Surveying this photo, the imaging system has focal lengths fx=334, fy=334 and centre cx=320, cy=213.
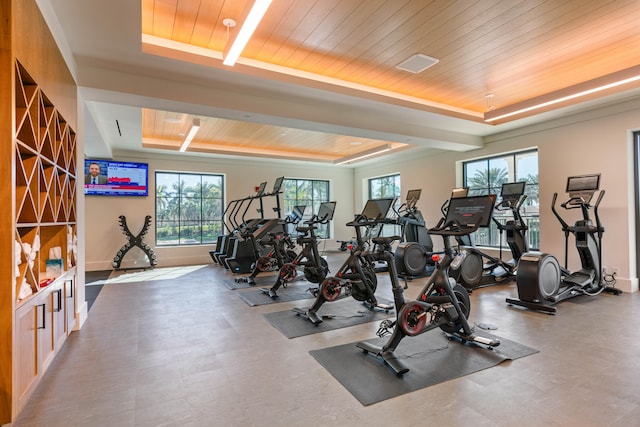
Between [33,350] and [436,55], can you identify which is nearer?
[33,350]

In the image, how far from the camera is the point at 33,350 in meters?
2.44

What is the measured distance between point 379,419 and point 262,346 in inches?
60.4

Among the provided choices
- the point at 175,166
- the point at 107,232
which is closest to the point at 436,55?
the point at 175,166

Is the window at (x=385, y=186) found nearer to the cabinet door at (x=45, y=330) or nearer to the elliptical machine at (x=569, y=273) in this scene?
the elliptical machine at (x=569, y=273)

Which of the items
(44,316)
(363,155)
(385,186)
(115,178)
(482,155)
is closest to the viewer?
(44,316)

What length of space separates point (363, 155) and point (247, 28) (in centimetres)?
685

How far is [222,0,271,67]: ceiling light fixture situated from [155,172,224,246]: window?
642cm

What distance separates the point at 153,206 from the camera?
871 cm

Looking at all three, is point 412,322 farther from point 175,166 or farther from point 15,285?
point 175,166

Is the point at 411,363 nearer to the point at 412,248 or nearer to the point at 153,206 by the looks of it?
the point at 412,248

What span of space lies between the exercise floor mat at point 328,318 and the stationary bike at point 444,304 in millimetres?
784

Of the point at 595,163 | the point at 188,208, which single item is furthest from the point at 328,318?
the point at 188,208

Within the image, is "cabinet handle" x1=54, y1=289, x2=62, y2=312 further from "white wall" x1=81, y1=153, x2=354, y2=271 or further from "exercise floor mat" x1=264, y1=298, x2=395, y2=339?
"white wall" x1=81, y1=153, x2=354, y2=271

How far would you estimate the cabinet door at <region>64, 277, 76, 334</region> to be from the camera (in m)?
3.30
